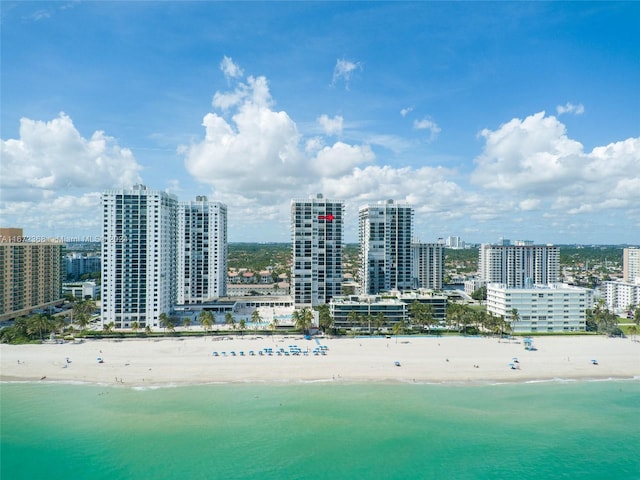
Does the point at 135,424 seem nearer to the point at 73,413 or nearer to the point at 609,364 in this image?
the point at 73,413

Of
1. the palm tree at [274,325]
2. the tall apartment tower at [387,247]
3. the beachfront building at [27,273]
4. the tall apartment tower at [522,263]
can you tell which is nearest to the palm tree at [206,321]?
the palm tree at [274,325]

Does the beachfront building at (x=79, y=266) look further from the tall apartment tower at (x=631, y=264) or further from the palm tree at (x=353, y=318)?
the tall apartment tower at (x=631, y=264)

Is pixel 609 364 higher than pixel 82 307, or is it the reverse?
pixel 82 307

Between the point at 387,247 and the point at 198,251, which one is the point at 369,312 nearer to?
the point at 387,247

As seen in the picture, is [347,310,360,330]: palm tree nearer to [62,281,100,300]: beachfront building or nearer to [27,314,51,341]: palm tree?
[27,314,51,341]: palm tree

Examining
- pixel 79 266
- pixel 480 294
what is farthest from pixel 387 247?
pixel 79 266

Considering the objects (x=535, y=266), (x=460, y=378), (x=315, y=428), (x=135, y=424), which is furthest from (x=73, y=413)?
(x=535, y=266)

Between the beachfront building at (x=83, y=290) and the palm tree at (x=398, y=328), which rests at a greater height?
the beachfront building at (x=83, y=290)
